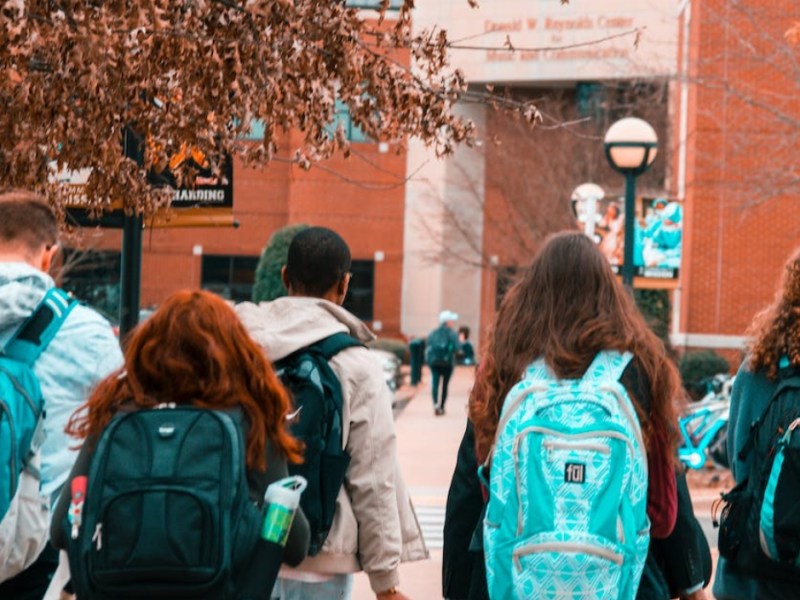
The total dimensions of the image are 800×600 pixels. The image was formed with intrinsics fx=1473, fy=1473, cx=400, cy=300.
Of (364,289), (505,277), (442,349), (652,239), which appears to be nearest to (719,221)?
(442,349)

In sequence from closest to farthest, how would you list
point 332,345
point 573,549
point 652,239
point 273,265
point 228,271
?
point 573,549 < point 332,345 < point 652,239 < point 273,265 < point 228,271

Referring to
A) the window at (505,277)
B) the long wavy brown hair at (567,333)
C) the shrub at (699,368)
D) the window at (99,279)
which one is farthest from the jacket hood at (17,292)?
the window at (99,279)

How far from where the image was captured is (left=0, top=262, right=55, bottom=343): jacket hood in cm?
457

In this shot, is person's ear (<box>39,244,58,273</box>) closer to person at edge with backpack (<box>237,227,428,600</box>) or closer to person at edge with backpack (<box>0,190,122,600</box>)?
person at edge with backpack (<box>0,190,122,600</box>)

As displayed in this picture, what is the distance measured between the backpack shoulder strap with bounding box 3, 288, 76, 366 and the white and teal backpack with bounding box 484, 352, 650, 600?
150cm

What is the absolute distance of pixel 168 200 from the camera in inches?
327

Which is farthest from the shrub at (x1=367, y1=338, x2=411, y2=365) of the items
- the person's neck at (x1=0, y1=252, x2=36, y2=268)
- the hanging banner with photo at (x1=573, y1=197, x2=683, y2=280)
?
the person's neck at (x1=0, y1=252, x2=36, y2=268)

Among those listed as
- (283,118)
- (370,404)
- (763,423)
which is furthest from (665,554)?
(283,118)

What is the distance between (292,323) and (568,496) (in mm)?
1216

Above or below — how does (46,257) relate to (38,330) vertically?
above

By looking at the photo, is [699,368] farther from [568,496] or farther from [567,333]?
[568,496]

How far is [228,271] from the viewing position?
58.0 metres

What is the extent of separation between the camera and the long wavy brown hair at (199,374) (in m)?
3.85

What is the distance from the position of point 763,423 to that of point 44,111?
12.6 ft
